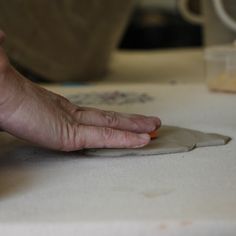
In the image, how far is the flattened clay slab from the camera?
614 mm

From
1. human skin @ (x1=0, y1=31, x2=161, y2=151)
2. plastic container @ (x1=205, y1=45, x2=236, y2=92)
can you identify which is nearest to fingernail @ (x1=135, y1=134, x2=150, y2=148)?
human skin @ (x1=0, y1=31, x2=161, y2=151)

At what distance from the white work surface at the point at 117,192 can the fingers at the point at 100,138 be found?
0.06 ft

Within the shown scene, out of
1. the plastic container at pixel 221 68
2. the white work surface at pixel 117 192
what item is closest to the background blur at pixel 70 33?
the plastic container at pixel 221 68

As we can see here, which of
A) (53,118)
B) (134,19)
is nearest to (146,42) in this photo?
(134,19)

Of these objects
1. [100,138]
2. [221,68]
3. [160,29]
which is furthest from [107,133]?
[160,29]

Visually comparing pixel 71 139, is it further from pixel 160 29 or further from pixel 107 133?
pixel 160 29

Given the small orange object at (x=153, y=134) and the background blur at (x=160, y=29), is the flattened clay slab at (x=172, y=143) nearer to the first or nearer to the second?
the small orange object at (x=153, y=134)

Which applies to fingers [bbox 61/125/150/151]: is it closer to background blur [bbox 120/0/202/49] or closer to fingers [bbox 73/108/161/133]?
fingers [bbox 73/108/161/133]

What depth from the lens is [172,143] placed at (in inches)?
25.4

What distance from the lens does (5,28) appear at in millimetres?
1169

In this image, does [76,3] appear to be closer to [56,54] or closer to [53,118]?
[56,54]

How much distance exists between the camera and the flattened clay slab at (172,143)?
614 mm

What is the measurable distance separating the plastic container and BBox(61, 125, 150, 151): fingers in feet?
1.51

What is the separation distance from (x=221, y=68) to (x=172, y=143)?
508 millimetres
